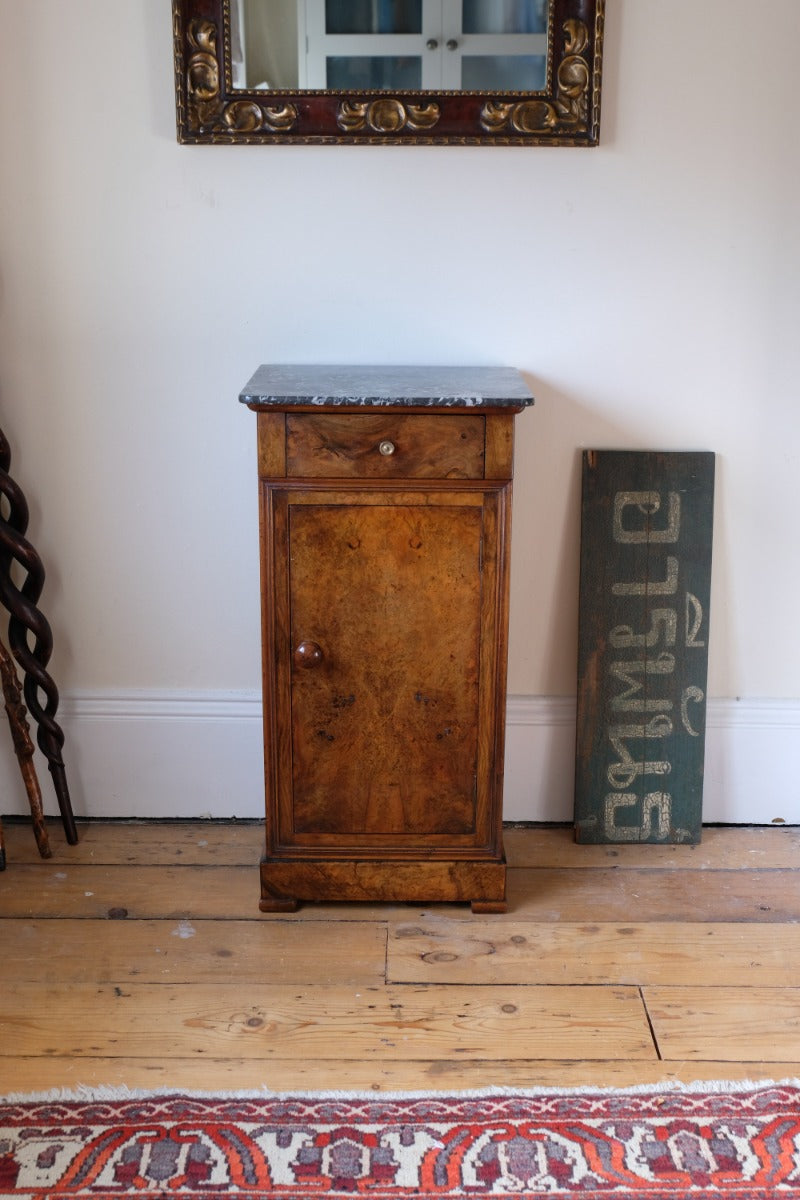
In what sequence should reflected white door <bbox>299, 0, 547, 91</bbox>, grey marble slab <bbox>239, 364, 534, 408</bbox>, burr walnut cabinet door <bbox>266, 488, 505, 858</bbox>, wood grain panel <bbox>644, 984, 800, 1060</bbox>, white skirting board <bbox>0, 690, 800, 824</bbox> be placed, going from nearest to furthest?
1. wood grain panel <bbox>644, 984, 800, 1060</bbox>
2. grey marble slab <bbox>239, 364, 534, 408</bbox>
3. burr walnut cabinet door <bbox>266, 488, 505, 858</bbox>
4. reflected white door <bbox>299, 0, 547, 91</bbox>
5. white skirting board <bbox>0, 690, 800, 824</bbox>

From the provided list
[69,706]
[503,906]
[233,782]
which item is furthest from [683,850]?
[69,706]

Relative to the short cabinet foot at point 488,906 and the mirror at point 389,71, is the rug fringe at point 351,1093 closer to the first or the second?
the short cabinet foot at point 488,906

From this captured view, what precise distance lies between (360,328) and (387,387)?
0.37 metres

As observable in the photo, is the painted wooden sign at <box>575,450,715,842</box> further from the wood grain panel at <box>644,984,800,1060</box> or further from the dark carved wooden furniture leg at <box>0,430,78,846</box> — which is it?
the dark carved wooden furniture leg at <box>0,430,78,846</box>

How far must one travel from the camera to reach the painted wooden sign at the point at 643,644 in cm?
247

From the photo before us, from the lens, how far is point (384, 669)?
2.18m

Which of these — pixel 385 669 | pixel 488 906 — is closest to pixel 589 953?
pixel 488 906

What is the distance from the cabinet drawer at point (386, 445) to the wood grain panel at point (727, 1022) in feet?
3.19

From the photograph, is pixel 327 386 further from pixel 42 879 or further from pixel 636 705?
pixel 42 879

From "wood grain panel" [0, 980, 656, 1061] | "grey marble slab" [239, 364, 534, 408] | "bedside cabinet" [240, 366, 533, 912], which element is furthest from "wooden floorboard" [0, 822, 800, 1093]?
"grey marble slab" [239, 364, 534, 408]

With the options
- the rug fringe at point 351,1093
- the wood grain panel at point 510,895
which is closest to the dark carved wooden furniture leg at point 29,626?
the wood grain panel at point 510,895

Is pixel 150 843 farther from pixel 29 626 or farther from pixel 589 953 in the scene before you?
pixel 589 953

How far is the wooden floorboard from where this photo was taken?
6.14 feet

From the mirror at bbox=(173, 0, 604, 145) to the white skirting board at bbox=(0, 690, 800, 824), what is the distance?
1184 mm
